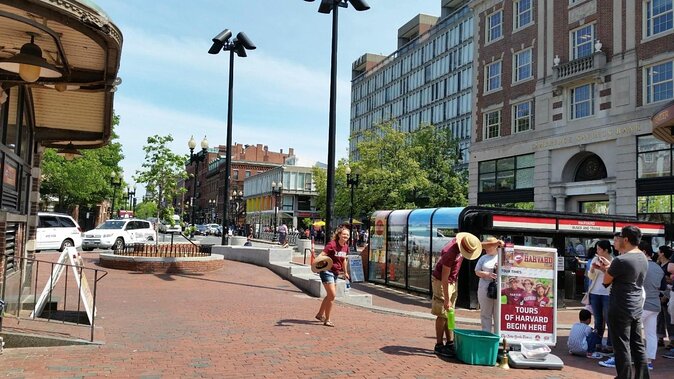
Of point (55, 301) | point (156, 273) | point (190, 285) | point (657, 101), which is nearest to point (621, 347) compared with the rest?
point (55, 301)

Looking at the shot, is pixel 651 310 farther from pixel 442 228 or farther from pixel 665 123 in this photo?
pixel 442 228

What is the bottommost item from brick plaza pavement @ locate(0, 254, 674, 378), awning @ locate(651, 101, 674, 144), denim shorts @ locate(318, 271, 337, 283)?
brick plaza pavement @ locate(0, 254, 674, 378)

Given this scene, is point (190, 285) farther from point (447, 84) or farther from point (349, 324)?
point (447, 84)

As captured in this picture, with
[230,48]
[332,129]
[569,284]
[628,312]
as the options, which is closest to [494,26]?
[230,48]

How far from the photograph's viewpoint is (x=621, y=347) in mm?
5984

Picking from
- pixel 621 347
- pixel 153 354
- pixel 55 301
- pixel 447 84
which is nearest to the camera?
pixel 621 347

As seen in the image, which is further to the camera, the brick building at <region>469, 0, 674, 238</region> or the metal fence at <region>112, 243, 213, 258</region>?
the brick building at <region>469, 0, 674, 238</region>

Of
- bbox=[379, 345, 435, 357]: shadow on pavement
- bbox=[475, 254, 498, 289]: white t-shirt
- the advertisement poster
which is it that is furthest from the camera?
bbox=[475, 254, 498, 289]: white t-shirt

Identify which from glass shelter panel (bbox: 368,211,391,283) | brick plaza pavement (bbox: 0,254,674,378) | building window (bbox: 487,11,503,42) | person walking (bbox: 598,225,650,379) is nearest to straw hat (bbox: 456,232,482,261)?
brick plaza pavement (bbox: 0,254,674,378)

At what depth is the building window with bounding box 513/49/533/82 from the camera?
30.9 m

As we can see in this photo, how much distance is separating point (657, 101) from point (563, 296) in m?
13.7

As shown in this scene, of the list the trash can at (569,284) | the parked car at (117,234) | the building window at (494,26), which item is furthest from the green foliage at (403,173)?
the trash can at (569,284)

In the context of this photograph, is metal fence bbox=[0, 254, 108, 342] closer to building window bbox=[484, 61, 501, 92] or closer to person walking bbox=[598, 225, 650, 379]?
person walking bbox=[598, 225, 650, 379]

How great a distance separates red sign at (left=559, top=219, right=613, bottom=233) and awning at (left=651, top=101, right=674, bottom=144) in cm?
308
